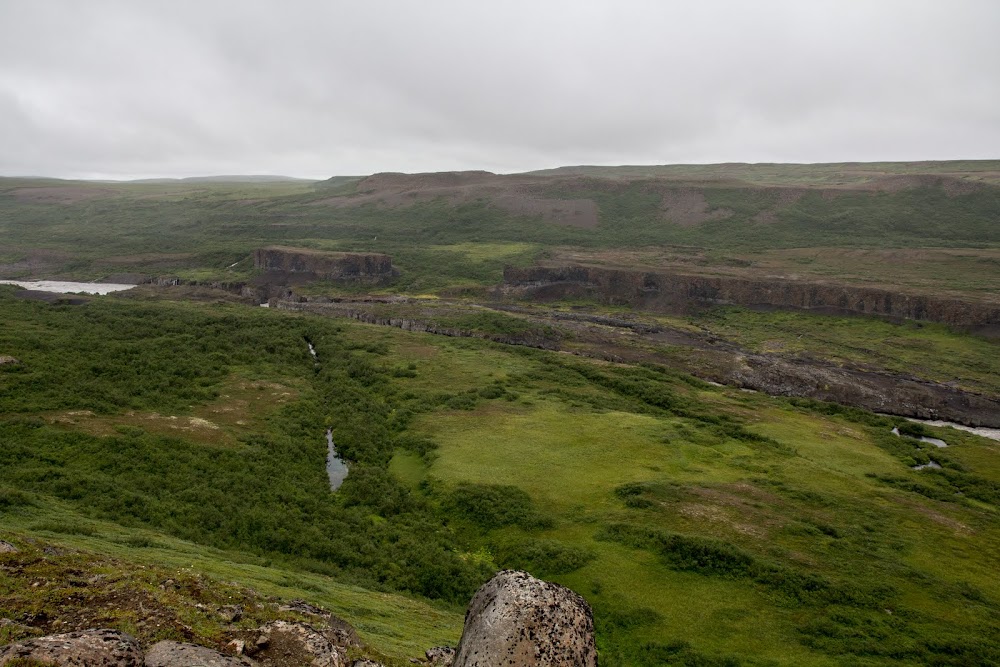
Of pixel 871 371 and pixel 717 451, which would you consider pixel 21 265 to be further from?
pixel 871 371

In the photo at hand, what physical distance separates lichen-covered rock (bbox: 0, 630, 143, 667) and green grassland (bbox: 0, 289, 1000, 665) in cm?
303

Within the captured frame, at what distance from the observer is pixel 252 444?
44844mm

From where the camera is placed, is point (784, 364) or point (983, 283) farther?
point (983, 283)

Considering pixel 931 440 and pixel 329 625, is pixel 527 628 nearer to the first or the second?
pixel 329 625

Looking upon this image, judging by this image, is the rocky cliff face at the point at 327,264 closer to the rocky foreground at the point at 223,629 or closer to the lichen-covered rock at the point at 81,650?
the rocky foreground at the point at 223,629

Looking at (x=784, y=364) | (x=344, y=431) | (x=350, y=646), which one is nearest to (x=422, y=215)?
(x=784, y=364)

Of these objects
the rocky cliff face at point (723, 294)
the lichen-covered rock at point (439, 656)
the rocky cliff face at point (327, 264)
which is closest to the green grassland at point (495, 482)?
the lichen-covered rock at point (439, 656)

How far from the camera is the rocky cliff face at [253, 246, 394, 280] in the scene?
422 feet

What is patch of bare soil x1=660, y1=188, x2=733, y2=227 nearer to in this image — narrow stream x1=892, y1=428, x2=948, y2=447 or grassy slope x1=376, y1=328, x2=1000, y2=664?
narrow stream x1=892, y1=428, x2=948, y2=447

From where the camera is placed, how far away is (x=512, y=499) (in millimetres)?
38812

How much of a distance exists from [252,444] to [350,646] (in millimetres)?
32844

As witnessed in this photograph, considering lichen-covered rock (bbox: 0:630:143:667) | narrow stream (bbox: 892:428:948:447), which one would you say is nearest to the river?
lichen-covered rock (bbox: 0:630:143:667)

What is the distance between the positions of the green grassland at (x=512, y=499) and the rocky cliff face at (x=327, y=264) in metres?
62.8

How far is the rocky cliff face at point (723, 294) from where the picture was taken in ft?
304
